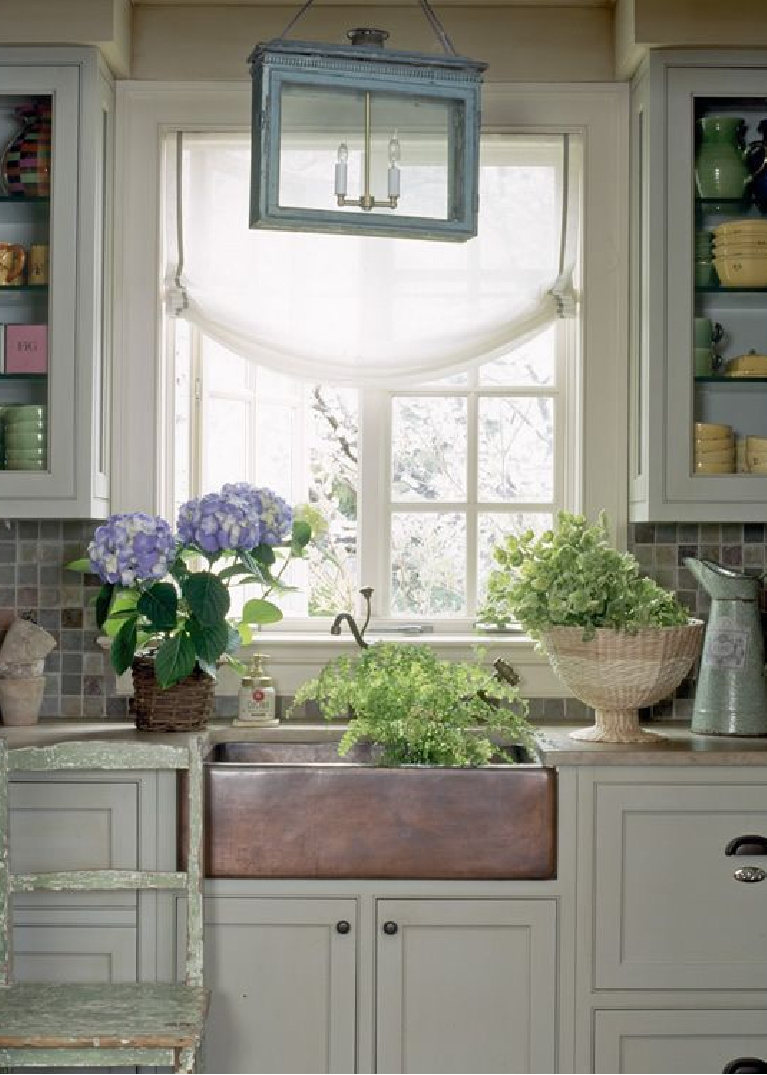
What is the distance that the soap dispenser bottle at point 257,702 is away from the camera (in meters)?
3.50

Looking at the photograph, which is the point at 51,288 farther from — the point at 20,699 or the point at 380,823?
the point at 380,823

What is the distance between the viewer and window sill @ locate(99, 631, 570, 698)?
12.0 ft

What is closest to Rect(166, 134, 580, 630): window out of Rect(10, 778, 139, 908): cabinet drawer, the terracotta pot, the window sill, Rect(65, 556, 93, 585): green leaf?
the window sill

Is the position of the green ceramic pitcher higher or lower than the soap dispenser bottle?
higher

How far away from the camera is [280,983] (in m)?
3.06

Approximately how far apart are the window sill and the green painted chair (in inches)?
27.4

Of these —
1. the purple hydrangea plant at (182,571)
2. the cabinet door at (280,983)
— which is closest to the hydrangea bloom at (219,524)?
the purple hydrangea plant at (182,571)

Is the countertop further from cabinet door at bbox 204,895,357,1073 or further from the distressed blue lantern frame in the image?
the distressed blue lantern frame

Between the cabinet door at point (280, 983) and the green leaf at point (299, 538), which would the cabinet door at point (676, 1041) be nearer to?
the cabinet door at point (280, 983)

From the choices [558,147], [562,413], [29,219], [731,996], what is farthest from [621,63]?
[731,996]

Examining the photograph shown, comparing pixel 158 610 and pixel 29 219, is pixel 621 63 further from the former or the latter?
pixel 158 610

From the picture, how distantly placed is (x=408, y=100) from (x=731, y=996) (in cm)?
195

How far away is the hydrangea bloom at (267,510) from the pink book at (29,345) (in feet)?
1.78

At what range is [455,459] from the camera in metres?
3.88
